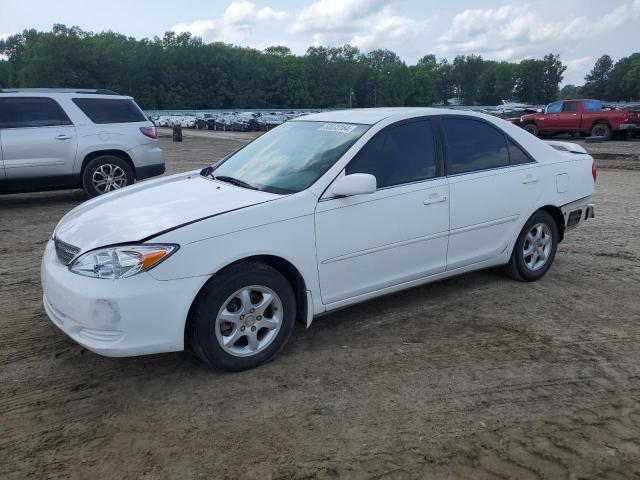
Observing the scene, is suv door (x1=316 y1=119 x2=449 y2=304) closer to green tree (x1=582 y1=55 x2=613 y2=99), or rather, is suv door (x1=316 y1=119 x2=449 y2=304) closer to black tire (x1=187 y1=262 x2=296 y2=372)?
black tire (x1=187 y1=262 x2=296 y2=372)

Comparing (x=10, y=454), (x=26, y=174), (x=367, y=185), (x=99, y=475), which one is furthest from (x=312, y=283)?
(x=26, y=174)

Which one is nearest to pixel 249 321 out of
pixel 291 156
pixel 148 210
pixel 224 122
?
pixel 148 210

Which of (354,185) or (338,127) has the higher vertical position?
(338,127)

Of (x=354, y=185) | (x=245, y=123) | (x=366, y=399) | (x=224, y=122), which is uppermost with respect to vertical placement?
(x=224, y=122)

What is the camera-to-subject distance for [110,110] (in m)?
9.69

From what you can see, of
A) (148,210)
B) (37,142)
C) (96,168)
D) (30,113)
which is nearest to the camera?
(148,210)

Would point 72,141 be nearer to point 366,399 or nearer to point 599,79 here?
point 366,399

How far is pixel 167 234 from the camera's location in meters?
3.32

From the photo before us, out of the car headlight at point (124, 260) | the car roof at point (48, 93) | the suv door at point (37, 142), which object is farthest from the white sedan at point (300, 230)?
the car roof at point (48, 93)

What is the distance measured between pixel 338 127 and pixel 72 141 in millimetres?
6216

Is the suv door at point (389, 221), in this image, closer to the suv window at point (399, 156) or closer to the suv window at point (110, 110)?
the suv window at point (399, 156)

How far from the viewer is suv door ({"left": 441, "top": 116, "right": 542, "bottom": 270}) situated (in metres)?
4.59

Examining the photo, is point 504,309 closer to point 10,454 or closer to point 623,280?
point 623,280

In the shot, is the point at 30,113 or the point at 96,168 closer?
the point at 30,113
